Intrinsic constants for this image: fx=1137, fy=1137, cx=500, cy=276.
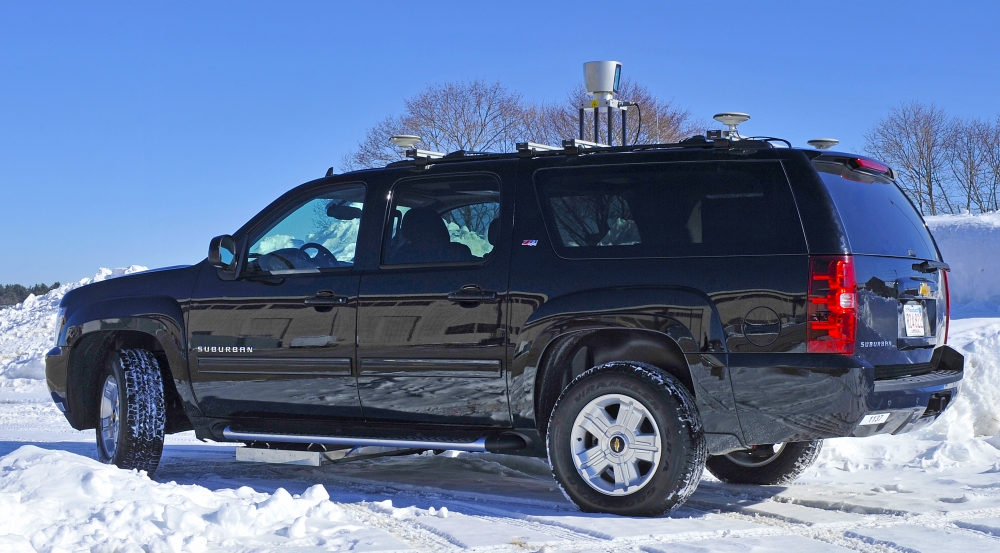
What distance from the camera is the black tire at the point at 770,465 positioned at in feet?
21.3

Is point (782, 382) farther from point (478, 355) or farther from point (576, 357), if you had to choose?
point (478, 355)

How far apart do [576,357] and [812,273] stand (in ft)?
4.40

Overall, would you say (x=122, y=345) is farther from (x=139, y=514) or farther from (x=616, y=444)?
(x=616, y=444)

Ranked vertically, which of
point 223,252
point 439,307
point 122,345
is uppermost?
point 223,252

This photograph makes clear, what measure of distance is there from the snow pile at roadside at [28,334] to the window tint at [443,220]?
9751 millimetres

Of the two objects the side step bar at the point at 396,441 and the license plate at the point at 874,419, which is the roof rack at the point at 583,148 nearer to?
the license plate at the point at 874,419

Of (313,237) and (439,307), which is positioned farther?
(313,237)

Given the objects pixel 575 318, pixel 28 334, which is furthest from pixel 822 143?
pixel 28 334

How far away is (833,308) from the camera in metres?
4.84

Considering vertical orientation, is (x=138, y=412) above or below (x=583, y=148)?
below

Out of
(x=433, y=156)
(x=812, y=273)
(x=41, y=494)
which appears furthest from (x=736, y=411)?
(x=41, y=494)

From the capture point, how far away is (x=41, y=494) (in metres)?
5.14

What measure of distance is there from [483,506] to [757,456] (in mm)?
1819

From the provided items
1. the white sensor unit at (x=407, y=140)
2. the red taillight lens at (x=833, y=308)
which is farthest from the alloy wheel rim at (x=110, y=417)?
the red taillight lens at (x=833, y=308)
